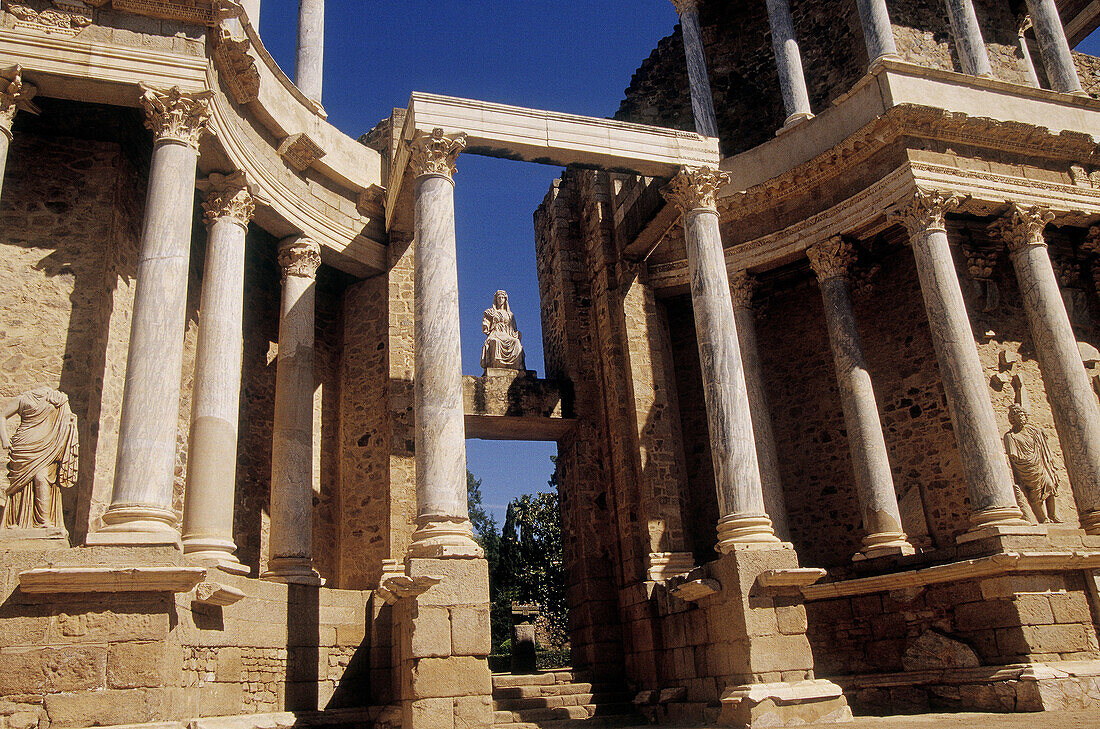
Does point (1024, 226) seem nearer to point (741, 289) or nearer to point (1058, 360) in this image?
point (1058, 360)

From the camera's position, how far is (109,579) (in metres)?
7.69

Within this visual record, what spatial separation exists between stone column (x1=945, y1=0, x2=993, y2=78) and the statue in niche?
6.80m

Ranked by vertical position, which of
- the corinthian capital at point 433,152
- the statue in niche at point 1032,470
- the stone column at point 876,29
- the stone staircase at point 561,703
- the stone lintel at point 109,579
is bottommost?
the stone staircase at point 561,703

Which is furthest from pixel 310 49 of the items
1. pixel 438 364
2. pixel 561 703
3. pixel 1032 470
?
pixel 1032 470

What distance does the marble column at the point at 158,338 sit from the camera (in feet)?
27.6

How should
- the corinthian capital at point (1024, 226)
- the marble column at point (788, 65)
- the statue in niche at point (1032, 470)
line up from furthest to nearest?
the marble column at point (788, 65) → the corinthian capital at point (1024, 226) → the statue in niche at point (1032, 470)

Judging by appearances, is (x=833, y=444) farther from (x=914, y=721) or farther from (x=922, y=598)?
(x=914, y=721)

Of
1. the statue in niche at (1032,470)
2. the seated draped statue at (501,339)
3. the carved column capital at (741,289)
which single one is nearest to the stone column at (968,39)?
the carved column capital at (741,289)

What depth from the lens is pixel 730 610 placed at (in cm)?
1032

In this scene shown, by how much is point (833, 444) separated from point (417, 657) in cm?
944

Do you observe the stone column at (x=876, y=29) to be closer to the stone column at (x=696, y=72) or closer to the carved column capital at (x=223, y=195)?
the stone column at (x=696, y=72)

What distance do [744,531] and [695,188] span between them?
538 cm

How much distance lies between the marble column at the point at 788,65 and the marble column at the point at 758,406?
315cm

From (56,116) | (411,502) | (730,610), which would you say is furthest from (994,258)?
(56,116)
